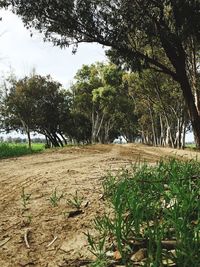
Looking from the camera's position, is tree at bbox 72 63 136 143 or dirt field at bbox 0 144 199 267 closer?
dirt field at bbox 0 144 199 267

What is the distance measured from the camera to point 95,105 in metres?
52.4

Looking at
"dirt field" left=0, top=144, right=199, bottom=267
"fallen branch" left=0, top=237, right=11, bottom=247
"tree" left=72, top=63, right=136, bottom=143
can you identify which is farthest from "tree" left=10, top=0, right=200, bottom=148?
"tree" left=72, top=63, right=136, bottom=143

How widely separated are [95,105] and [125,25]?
3491 cm

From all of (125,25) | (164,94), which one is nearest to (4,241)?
(125,25)

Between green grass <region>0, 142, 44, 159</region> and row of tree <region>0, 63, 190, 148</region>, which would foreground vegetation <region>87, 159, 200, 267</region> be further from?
row of tree <region>0, 63, 190, 148</region>

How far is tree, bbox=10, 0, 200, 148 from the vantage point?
52.6 ft

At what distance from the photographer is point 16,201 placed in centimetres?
573

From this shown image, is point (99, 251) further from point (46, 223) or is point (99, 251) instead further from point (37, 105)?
point (37, 105)

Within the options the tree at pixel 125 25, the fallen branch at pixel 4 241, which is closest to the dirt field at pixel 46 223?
the fallen branch at pixel 4 241

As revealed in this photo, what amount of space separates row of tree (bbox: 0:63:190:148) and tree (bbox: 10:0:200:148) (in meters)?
18.6

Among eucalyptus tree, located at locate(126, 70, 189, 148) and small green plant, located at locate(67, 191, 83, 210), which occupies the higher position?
eucalyptus tree, located at locate(126, 70, 189, 148)

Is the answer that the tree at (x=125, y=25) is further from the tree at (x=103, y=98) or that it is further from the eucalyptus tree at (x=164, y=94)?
the tree at (x=103, y=98)

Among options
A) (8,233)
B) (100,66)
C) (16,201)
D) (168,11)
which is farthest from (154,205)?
(100,66)

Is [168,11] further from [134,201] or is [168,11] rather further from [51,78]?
[51,78]
